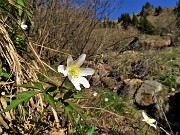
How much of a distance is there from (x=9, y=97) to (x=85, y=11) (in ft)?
12.0

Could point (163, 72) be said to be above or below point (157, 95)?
above

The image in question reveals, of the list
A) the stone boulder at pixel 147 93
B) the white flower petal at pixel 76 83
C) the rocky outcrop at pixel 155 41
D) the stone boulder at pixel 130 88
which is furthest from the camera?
the rocky outcrop at pixel 155 41

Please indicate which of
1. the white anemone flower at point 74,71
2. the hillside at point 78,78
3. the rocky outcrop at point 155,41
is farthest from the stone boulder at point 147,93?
the white anemone flower at point 74,71

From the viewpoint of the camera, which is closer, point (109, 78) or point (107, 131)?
point (107, 131)

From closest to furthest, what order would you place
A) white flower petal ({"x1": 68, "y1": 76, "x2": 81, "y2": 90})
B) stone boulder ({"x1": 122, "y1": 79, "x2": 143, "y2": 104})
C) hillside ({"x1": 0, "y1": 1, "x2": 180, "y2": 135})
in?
white flower petal ({"x1": 68, "y1": 76, "x2": 81, "y2": 90}) < hillside ({"x1": 0, "y1": 1, "x2": 180, "y2": 135}) < stone boulder ({"x1": 122, "y1": 79, "x2": 143, "y2": 104})

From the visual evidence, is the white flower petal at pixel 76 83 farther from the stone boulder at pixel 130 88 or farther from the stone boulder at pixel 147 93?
the stone boulder at pixel 130 88

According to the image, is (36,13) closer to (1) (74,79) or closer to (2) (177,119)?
(2) (177,119)

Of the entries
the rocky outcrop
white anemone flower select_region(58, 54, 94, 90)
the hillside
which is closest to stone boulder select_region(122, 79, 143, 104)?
the hillside

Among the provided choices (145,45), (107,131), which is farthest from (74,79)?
(145,45)

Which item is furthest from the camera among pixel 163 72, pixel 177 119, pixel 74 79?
pixel 163 72

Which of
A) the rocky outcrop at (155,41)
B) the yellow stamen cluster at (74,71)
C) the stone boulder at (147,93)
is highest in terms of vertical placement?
the rocky outcrop at (155,41)

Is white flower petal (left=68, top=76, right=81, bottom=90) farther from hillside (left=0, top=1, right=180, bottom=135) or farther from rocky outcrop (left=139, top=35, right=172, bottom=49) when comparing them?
rocky outcrop (left=139, top=35, right=172, bottom=49)

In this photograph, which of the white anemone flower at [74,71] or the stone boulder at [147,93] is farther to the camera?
the stone boulder at [147,93]

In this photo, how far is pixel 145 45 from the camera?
941 cm
